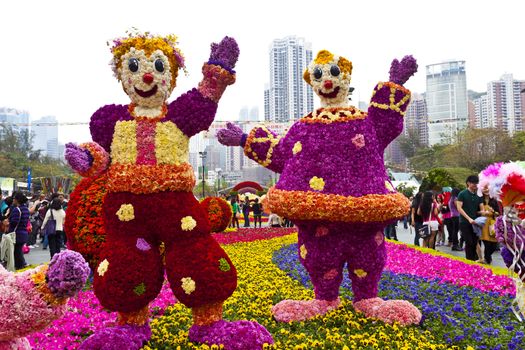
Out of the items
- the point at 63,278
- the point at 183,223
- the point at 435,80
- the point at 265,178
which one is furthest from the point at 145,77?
the point at 265,178

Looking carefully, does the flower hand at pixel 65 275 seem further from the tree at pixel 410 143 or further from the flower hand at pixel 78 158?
the tree at pixel 410 143

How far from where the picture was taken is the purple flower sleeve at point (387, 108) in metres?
4.27

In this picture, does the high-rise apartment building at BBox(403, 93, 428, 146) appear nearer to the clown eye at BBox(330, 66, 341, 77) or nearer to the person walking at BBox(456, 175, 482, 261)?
the person walking at BBox(456, 175, 482, 261)

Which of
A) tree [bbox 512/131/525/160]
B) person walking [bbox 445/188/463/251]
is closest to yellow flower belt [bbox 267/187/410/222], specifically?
person walking [bbox 445/188/463/251]

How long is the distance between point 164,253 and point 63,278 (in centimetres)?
151

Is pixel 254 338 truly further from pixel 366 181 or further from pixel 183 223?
pixel 366 181

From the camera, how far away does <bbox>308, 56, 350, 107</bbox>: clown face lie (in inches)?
168

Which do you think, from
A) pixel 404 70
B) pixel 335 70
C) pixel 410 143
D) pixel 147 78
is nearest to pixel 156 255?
pixel 147 78

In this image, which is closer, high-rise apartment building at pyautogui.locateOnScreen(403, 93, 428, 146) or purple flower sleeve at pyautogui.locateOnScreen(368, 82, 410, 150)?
purple flower sleeve at pyautogui.locateOnScreen(368, 82, 410, 150)

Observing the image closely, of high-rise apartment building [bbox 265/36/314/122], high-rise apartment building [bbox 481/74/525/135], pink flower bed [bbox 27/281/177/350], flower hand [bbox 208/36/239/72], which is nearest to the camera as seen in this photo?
flower hand [bbox 208/36/239/72]

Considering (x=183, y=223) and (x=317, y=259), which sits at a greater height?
(x=183, y=223)

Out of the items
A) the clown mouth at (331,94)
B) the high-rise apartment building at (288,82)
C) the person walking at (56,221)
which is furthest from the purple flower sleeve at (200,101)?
the high-rise apartment building at (288,82)

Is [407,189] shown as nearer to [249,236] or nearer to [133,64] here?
[249,236]

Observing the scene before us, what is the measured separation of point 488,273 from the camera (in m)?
6.63
